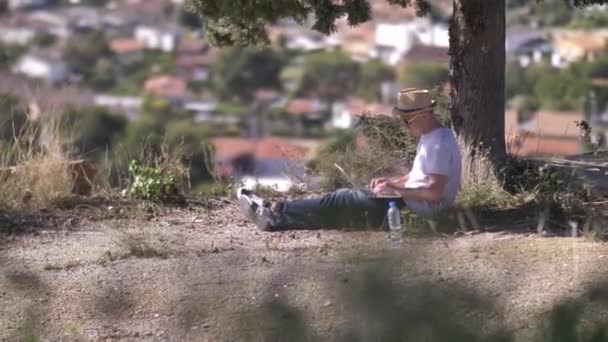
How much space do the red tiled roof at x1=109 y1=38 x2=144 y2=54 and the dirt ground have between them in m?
27.4

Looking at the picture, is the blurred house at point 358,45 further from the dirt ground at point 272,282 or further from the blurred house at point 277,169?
the dirt ground at point 272,282

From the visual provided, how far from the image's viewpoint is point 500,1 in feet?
26.6

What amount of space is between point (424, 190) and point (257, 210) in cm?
122

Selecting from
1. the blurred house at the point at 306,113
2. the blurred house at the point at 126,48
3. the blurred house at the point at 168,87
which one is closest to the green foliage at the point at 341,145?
the blurred house at the point at 306,113

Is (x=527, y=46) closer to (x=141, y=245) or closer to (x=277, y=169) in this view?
(x=277, y=169)

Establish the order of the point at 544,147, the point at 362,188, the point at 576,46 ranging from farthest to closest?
the point at 576,46, the point at 544,147, the point at 362,188

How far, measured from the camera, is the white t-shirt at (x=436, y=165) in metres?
7.05

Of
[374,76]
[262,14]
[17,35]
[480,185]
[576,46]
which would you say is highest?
[262,14]

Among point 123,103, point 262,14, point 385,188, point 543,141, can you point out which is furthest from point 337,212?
point 123,103

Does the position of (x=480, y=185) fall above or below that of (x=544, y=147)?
above

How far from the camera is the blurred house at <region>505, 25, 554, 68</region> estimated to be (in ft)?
93.8

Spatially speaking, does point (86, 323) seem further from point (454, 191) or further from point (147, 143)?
point (147, 143)

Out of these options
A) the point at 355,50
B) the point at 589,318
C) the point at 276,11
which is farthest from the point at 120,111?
the point at 589,318

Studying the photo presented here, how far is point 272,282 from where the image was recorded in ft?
17.8
